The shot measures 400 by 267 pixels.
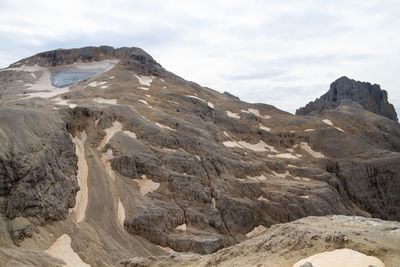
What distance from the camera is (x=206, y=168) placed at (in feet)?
192

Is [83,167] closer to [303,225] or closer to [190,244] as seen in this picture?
[190,244]

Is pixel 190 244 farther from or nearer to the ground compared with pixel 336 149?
nearer to the ground

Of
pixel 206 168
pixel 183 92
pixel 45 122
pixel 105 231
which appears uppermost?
pixel 183 92

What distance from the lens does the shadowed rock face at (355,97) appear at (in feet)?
376

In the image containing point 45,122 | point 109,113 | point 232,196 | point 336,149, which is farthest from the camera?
point 336,149

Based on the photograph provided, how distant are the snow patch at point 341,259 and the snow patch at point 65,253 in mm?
25463

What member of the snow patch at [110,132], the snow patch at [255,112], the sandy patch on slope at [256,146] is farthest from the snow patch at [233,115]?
the snow patch at [110,132]

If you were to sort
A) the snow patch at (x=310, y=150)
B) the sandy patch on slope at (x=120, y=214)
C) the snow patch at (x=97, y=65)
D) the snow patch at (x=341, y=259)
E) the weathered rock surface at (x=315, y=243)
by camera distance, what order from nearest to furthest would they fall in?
the snow patch at (x=341, y=259) < the weathered rock surface at (x=315, y=243) < the sandy patch on slope at (x=120, y=214) < the snow patch at (x=310, y=150) < the snow patch at (x=97, y=65)

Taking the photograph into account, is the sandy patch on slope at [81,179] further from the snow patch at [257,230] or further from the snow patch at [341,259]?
the snow patch at [341,259]

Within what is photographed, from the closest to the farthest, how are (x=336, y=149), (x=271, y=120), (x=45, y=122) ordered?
(x=45, y=122) < (x=336, y=149) < (x=271, y=120)

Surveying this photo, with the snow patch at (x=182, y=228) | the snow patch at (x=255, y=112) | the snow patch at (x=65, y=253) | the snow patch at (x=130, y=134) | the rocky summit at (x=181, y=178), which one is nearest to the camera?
the rocky summit at (x=181, y=178)

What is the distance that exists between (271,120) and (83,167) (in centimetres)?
6003

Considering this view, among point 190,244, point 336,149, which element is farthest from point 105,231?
point 336,149

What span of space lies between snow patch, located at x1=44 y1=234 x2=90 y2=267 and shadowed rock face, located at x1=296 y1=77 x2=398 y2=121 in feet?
314
